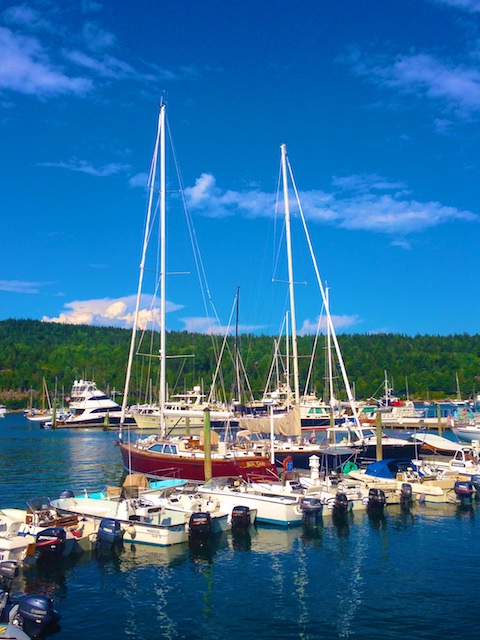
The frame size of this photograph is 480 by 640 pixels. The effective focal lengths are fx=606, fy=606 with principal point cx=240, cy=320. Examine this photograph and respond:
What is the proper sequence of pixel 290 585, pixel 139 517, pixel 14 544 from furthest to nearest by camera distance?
1. pixel 139 517
2. pixel 14 544
3. pixel 290 585

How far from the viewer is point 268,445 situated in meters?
43.5

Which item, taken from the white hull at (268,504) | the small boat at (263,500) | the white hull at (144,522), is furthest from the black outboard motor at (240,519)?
the white hull at (144,522)

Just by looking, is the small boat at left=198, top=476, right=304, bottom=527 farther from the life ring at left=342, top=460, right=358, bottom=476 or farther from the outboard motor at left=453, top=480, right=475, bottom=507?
the life ring at left=342, top=460, right=358, bottom=476

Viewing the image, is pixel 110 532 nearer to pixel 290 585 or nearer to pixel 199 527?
pixel 199 527

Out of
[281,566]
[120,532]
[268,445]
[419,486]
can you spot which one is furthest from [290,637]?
[268,445]

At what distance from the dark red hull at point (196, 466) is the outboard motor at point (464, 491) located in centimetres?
1056

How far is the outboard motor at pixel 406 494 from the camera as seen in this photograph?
1331 inches

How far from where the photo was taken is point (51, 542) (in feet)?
76.8

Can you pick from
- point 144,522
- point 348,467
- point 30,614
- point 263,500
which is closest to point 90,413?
point 348,467

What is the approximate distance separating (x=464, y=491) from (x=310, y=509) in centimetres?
1048

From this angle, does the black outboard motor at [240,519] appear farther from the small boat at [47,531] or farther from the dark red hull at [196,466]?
the dark red hull at [196,466]

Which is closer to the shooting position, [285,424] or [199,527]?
[199,527]

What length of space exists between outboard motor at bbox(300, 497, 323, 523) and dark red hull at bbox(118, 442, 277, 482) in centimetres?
635

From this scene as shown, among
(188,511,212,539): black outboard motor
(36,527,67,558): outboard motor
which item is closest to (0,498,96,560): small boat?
(36,527,67,558): outboard motor
